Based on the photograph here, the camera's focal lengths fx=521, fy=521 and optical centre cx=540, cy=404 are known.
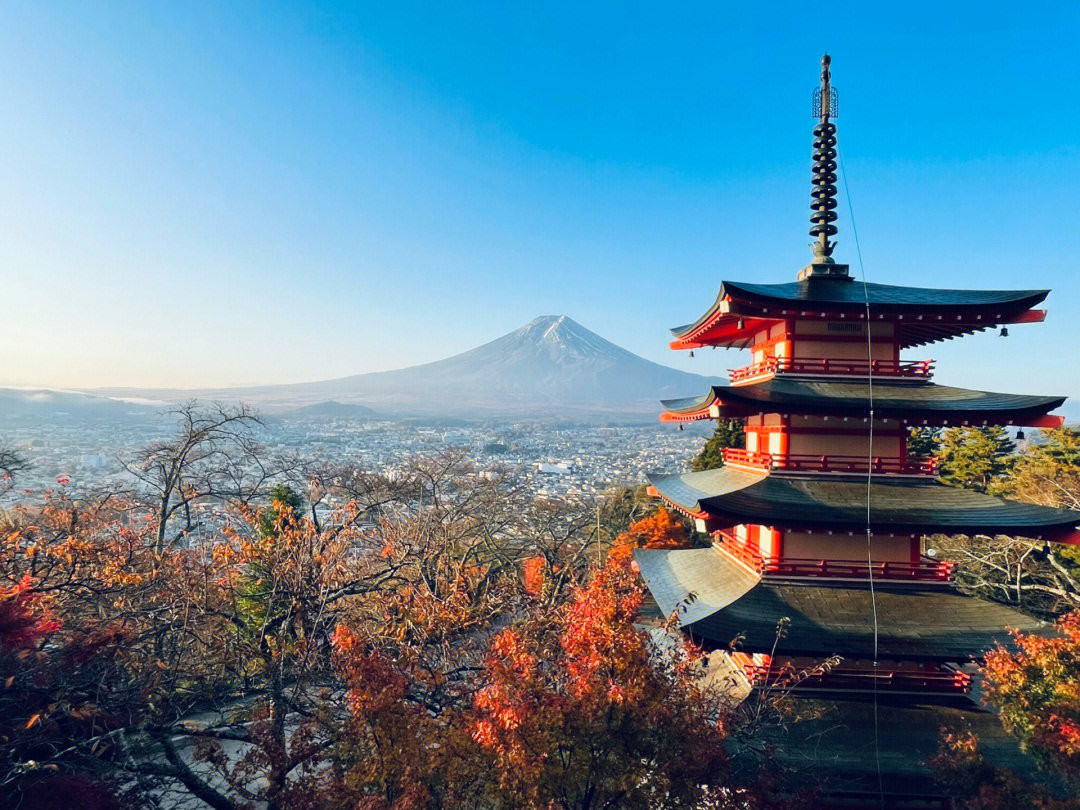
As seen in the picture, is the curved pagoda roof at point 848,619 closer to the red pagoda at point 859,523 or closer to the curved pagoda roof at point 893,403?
the red pagoda at point 859,523

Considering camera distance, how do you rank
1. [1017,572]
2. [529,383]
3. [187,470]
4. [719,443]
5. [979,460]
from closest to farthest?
[187,470], [1017,572], [719,443], [979,460], [529,383]

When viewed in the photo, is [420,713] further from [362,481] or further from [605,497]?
[605,497]

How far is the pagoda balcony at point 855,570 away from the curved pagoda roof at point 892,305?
3.47 m

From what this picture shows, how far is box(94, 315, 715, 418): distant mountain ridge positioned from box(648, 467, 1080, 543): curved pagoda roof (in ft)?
304

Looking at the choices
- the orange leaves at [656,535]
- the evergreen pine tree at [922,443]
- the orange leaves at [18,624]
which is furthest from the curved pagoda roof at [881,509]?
the evergreen pine tree at [922,443]

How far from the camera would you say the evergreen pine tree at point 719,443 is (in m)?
20.5

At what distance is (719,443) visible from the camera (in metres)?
21.3

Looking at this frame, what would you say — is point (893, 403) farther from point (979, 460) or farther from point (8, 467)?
point (979, 460)

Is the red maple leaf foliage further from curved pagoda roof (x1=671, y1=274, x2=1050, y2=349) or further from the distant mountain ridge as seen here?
the distant mountain ridge

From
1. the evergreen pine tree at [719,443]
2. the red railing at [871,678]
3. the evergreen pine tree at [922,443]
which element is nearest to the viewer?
the red railing at [871,678]

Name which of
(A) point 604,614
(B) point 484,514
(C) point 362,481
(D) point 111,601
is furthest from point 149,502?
(A) point 604,614

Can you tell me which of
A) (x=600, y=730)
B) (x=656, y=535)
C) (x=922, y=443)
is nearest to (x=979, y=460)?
(x=922, y=443)

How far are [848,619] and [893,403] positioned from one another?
3.11 meters

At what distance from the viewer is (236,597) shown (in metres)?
12.6
